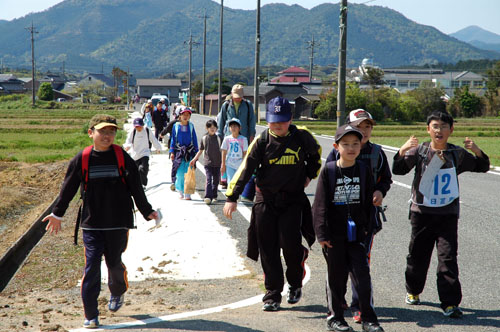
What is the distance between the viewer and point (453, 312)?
500 centimetres

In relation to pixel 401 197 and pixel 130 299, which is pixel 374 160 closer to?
pixel 130 299

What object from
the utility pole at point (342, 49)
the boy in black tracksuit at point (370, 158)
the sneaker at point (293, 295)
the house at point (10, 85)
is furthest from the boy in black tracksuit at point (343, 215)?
the house at point (10, 85)

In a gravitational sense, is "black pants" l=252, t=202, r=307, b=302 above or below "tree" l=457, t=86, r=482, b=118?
below

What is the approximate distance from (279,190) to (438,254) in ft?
5.04

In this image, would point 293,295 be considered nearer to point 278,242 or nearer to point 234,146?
point 278,242

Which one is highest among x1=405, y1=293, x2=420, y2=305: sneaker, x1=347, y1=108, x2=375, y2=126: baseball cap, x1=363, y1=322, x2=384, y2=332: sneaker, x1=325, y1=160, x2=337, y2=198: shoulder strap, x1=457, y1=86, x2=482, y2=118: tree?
x1=457, y1=86, x2=482, y2=118: tree

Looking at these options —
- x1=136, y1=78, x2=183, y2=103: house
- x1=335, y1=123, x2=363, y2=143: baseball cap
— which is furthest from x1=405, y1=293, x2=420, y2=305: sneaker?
x1=136, y1=78, x2=183, y2=103: house

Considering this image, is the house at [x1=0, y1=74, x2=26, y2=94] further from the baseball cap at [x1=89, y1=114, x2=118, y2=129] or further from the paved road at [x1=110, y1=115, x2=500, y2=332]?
the baseball cap at [x1=89, y1=114, x2=118, y2=129]

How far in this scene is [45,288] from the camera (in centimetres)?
734

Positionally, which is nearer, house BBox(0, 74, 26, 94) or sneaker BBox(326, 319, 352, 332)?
sneaker BBox(326, 319, 352, 332)

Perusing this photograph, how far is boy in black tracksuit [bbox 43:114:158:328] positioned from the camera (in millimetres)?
5230

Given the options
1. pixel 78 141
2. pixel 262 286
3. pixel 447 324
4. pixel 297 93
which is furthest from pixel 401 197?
pixel 297 93

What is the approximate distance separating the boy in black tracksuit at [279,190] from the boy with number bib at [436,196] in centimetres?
94

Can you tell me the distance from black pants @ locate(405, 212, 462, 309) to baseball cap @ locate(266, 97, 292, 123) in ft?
4.90
